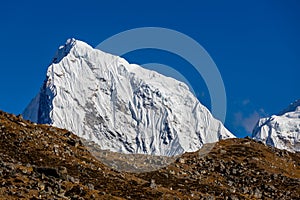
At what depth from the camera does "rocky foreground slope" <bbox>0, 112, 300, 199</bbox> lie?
62.0 meters

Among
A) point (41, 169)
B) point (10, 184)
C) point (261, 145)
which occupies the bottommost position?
point (10, 184)

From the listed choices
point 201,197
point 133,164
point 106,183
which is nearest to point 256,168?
point 133,164

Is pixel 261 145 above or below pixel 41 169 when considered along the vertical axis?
above

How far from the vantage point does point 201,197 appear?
3159 inches

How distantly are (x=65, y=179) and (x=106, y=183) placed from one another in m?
9.22

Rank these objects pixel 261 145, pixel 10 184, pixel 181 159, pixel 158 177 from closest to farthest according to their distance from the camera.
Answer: pixel 10 184, pixel 158 177, pixel 181 159, pixel 261 145

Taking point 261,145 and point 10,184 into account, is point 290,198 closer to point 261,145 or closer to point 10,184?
point 261,145

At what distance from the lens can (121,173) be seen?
8500 cm

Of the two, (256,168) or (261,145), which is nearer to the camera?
(256,168)

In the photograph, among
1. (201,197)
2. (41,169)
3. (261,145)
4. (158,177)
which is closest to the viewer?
(41,169)

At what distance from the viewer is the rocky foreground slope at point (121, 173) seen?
203ft

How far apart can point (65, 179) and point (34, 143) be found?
18076mm

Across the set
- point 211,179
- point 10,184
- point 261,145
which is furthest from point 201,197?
point 261,145

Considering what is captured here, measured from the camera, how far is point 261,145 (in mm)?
135375
